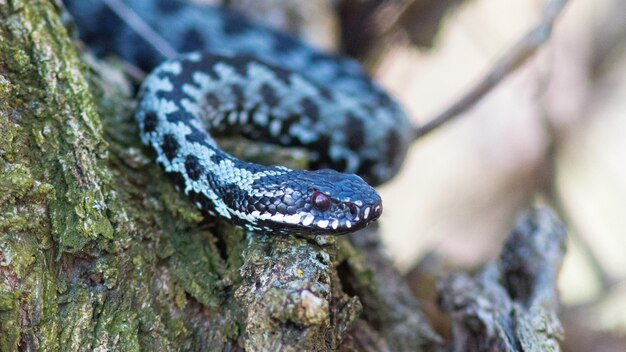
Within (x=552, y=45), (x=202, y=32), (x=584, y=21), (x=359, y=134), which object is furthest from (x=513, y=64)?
(x=584, y=21)

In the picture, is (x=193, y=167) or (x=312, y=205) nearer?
(x=312, y=205)

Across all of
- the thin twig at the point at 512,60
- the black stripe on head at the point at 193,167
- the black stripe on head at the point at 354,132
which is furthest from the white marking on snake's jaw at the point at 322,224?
the thin twig at the point at 512,60

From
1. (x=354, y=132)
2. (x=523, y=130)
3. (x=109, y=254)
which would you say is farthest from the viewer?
(x=523, y=130)

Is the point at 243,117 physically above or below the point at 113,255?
above

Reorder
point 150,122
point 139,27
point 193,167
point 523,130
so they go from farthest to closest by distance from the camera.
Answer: point 523,130
point 139,27
point 150,122
point 193,167

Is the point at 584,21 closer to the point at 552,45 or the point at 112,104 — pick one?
the point at 552,45

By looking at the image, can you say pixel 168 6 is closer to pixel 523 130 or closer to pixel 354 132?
pixel 354 132

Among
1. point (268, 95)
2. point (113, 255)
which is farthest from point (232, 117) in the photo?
point (113, 255)
